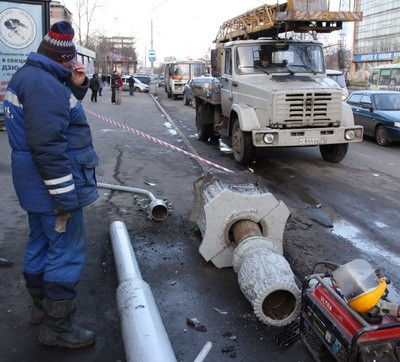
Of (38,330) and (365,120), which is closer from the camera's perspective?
(38,330)

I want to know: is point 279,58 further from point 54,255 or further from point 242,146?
point 54,255

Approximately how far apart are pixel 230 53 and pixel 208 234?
23.3 feet

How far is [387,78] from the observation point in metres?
35.3

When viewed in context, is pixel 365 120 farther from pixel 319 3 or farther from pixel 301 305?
pixel 301 305

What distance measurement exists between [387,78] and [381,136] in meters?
24.9

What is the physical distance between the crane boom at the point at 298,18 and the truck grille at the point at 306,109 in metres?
1.81

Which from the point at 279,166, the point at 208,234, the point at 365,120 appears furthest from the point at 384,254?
the point at 365,120

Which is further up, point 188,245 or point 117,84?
point 117,84

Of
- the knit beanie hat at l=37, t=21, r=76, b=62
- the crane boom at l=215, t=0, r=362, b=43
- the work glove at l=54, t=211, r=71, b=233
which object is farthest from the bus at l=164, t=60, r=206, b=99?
the work glove at l=54, t=211, r=71, b=233

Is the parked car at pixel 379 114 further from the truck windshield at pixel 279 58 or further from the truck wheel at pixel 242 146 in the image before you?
the truck wheel at pixel 242 146

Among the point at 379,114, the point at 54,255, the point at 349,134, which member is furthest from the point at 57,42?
the point at 379,114

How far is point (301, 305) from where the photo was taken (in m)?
3.19

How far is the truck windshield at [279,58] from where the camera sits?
9.95 m

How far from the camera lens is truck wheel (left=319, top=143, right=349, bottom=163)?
9891 mm
